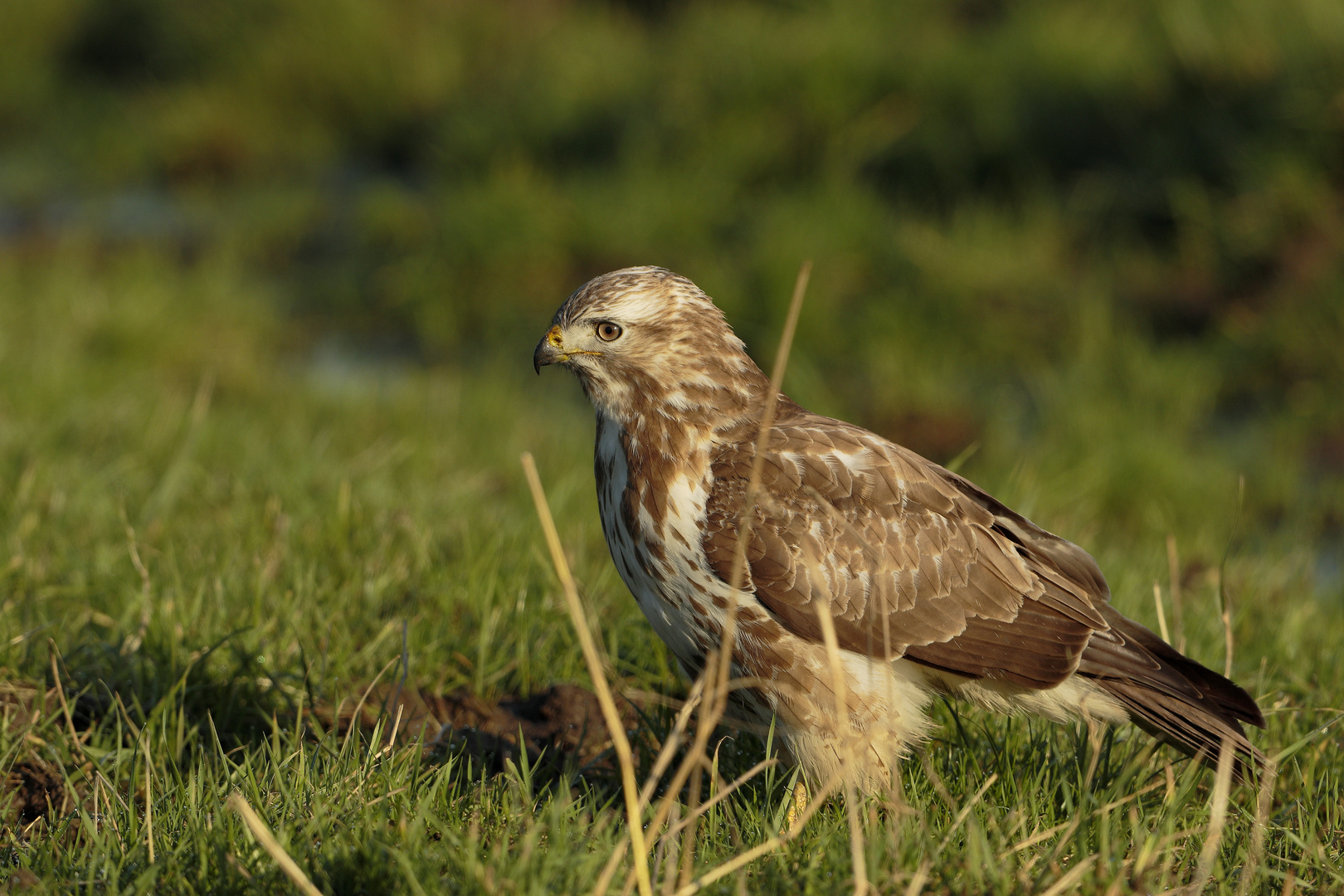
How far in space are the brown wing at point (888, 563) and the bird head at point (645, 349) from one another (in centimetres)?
20

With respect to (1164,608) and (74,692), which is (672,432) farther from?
(1164,608)

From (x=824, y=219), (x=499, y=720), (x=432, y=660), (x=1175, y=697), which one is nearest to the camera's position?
(x=1175, y=697)

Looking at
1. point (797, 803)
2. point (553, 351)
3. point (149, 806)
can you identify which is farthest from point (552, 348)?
point (149, 806)

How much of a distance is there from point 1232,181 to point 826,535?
6.81 metres

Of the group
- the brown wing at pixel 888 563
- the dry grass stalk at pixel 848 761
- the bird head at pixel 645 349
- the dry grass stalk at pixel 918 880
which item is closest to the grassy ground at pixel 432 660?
the dry grass stalk at pixel 918 880

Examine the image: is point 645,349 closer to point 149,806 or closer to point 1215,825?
point 149,806

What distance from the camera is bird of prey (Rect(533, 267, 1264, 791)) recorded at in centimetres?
351

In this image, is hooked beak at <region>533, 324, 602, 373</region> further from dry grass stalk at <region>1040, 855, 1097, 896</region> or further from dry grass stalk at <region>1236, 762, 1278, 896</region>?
dry grass stalk at <region>1236, 762, 1278, 896</region>

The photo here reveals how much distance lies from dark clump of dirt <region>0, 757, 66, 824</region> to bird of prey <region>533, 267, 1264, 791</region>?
1.66 meters

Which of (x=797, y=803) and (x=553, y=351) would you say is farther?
(x=553, y=351)

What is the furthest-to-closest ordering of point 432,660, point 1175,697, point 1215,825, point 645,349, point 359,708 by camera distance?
point 432,660 → point 645,349 → point 1175,697 → point 359,708 → point 1215,825

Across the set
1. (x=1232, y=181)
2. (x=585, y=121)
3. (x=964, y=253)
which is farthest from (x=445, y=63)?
(x=1232, y=181)

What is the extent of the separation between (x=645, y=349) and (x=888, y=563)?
0.92 m

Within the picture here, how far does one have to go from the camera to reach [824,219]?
9.49m
